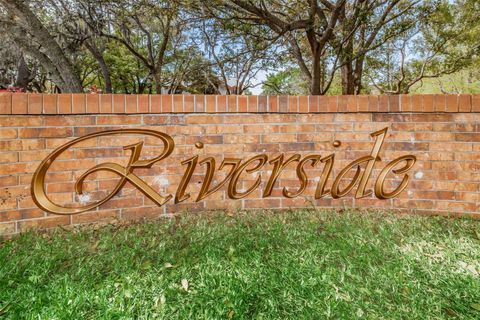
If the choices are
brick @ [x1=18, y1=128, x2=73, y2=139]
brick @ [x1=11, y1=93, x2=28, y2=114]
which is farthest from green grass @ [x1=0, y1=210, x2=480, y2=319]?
brick @ [x1=11, y1=93, x2=28, y2=114]

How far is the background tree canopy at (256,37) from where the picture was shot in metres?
7.28

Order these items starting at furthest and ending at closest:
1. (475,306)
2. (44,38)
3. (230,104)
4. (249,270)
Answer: (44,38) < (230,104) < (249,270) < (475,306)

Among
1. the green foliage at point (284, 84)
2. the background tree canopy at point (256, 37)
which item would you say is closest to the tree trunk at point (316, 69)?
the background tree canopy at point (256, 37)

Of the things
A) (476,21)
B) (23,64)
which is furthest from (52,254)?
(23,64)

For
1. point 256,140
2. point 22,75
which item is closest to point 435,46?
point 256,140

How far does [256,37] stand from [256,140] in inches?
200

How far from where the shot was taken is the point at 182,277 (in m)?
2.34

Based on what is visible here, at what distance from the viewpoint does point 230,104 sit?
3.69 m

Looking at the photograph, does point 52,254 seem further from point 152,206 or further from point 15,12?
point 15,12

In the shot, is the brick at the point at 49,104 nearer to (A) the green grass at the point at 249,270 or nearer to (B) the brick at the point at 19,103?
(B) the brick at the point at 19,103

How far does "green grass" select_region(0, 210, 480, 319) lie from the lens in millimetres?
2014

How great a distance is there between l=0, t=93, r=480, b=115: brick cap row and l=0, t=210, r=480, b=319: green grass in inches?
43.9

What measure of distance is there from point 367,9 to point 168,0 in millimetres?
3955

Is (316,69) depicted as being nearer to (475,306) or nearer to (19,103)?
(19,103)
